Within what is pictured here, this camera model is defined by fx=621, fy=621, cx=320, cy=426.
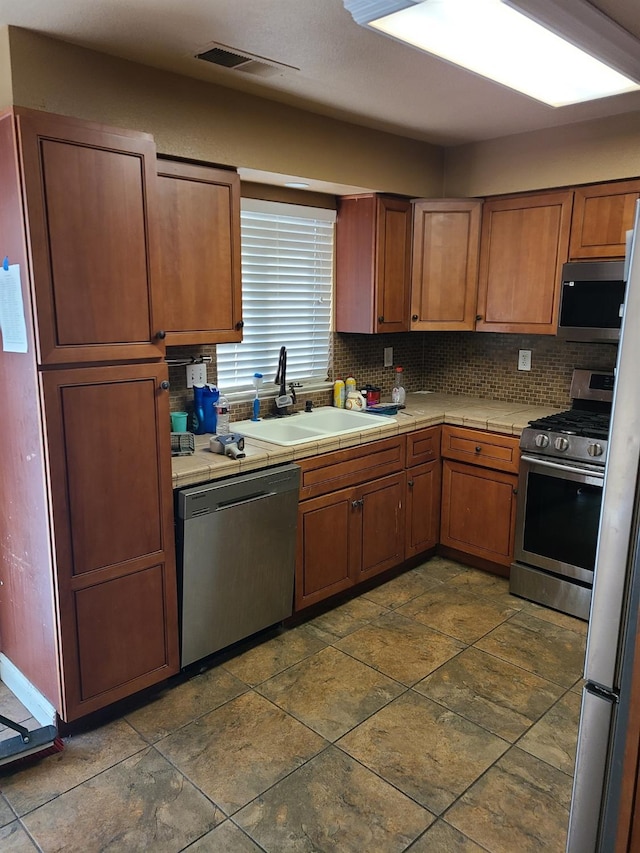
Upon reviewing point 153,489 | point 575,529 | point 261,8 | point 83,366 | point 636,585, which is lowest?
point 575,529

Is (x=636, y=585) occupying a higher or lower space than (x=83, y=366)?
lower

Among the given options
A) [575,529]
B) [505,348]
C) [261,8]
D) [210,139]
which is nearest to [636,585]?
[261,8]

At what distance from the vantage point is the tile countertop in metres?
2.55

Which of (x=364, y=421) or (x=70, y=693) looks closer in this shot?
(x=70, y=693)

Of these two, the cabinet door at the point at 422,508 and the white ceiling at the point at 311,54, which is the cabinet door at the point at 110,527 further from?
the cabinet door at the point at 422,508

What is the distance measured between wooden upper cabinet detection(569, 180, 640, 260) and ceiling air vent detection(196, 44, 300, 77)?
5.69 ft

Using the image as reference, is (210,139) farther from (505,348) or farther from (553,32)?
(505,348)

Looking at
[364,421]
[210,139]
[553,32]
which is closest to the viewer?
[553,32]

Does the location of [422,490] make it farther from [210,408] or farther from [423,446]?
[210,408]

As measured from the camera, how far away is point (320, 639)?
2.95 metres

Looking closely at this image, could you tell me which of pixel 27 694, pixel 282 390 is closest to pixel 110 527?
pixel 27 694

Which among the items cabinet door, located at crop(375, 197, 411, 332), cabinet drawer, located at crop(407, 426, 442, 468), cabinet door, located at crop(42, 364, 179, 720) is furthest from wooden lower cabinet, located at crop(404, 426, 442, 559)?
cabinet door, located at crop(42, 364, 179, 720)

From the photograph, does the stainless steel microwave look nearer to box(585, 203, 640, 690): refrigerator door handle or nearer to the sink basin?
the sink basin

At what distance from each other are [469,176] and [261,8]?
84.8 inches
